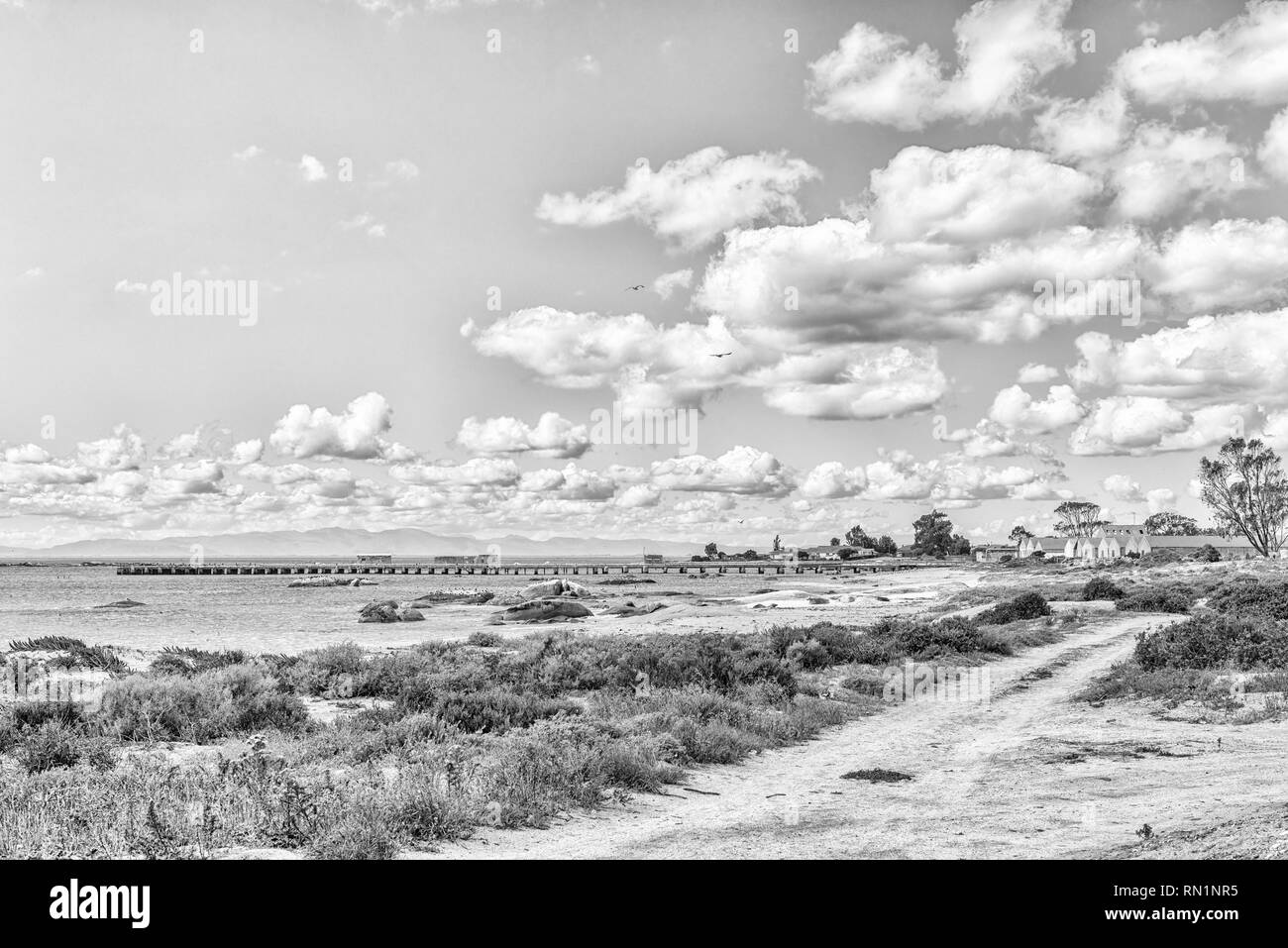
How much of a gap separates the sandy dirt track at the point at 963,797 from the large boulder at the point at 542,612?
113 feet

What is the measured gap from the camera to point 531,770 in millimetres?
11125

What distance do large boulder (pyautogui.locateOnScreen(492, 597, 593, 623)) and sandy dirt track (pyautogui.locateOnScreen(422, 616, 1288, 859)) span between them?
34.4m

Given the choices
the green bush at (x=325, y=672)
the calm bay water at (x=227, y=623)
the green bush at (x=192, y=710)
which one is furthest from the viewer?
the calm bay water at (x=227, y=623)

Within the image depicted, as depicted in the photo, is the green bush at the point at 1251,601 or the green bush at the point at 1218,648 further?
the green bush at the point at 1251,601

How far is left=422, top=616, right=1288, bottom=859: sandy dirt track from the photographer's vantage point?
892 cm

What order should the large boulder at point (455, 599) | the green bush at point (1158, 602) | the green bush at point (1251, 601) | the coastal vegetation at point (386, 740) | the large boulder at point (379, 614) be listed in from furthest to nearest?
the large boulder at point (455, 599), the large boulder at point (379, 614), the green bush at point (1158, 602), the green bush at point (1251, 601), the coastal vegetation at point (386, 740)

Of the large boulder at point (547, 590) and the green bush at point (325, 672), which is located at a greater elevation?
the green bush at point (325, 672)

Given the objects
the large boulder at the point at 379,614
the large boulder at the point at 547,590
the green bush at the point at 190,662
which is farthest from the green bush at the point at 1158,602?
the green bush at the point at 190,662

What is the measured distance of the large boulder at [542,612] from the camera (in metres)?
50.4

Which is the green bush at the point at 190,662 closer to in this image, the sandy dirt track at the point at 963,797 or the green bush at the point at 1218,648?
the sandy dirt track at the point at 963,797

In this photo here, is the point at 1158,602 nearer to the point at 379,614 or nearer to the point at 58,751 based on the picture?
the point at 379,614

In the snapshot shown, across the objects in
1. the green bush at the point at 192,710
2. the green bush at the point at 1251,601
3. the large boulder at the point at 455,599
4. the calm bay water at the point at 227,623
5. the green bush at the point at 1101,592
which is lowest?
the large boulder at the point at 455,599
